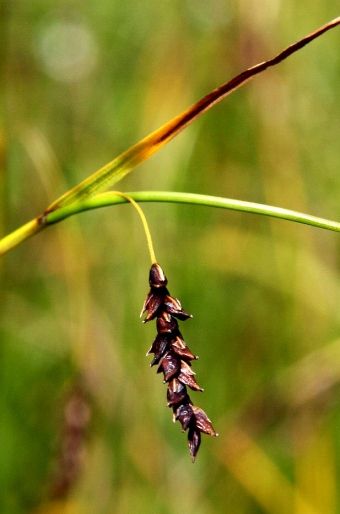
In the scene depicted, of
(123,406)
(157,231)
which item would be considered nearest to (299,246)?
(157,231)

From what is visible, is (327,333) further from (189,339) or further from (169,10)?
(169,10)

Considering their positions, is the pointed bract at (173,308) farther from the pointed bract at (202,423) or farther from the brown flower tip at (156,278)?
the pointed bract at (202,423)

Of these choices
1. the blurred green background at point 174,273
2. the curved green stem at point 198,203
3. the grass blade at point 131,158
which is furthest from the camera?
the blurred green background at point 174,273

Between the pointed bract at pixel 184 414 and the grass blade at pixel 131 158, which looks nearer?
the pointed bract at pixel 184 414

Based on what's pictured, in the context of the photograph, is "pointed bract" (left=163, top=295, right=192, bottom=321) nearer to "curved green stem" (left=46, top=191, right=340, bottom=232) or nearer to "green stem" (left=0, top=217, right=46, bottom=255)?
"curved green stem" (left=46, top=191, right=340, bottom=232)

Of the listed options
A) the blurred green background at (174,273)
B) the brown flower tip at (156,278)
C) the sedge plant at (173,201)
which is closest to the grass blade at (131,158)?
the sedge plant at (173,201)

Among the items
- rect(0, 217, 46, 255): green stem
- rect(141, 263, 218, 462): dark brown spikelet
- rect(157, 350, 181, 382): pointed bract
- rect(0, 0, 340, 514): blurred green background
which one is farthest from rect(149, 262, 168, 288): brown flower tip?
rect(0, 0, 340, 514): blurred green background
